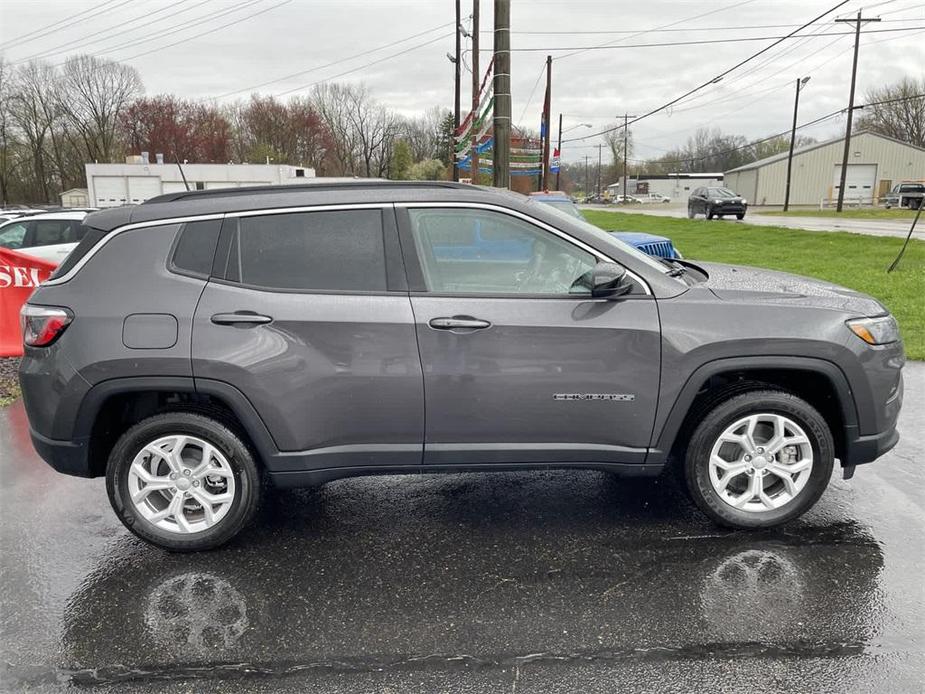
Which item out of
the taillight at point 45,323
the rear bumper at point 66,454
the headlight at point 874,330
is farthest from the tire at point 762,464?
the taillight at point 45,323

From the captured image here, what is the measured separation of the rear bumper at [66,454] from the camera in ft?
11.4

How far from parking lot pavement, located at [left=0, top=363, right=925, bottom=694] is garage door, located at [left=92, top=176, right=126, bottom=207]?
2402 inches

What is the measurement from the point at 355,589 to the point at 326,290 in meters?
1.42

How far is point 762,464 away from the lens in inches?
141

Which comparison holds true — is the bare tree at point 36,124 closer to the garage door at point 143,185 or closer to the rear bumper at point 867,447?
the garage door at point 143,185

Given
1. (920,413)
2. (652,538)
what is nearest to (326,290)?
(652,538)

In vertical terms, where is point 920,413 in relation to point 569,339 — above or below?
below

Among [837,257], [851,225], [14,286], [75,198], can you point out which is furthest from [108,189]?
[837,257]

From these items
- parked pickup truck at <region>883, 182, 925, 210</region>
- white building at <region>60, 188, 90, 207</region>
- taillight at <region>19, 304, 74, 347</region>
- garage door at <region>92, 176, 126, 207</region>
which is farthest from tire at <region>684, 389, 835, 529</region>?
white building at <region>60, 188, 90, 207</region>

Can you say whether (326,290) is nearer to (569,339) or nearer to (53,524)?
(569,339)

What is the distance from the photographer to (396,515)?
13.1ft

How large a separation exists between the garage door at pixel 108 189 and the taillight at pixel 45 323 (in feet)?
200

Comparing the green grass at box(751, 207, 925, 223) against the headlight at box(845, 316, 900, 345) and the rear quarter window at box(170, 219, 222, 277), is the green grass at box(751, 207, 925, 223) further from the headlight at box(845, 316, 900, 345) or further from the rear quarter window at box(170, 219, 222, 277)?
the rear quarter window at box(170, 219, 222, 277)

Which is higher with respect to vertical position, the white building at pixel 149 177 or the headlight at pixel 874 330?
the white building at pixel 149 177
